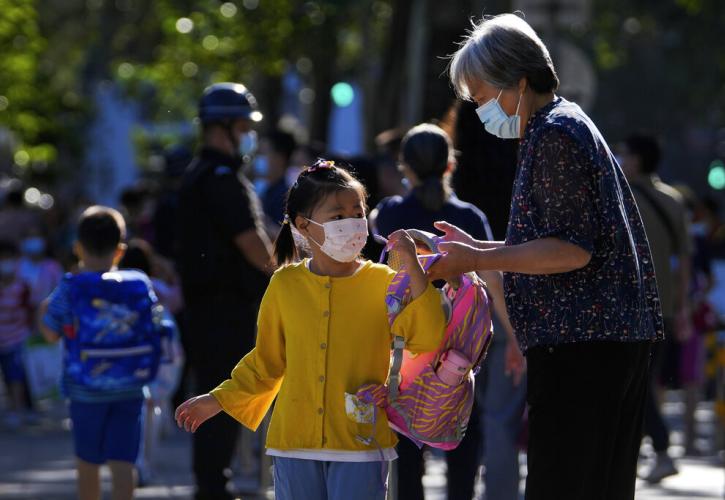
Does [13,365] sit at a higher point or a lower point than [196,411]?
lower

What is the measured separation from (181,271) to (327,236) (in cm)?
303

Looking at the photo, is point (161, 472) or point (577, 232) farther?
point (161, 472)

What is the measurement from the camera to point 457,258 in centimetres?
488

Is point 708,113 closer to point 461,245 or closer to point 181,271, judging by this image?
point 181,271

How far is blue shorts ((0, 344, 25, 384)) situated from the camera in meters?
14.9

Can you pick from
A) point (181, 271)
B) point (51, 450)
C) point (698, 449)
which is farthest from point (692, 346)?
point (181, 271)

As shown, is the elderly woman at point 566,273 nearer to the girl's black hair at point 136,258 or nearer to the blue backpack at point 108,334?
the blue backpack at point 108,334

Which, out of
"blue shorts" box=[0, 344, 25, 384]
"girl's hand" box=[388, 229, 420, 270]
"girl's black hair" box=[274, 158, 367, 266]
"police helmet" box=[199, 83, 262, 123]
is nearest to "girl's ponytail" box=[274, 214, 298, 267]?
"girl's black hair" box=[274, 158, 367, 266]

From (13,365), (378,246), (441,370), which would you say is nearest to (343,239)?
(441,370)

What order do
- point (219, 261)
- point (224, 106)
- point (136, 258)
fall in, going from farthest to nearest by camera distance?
point (136, 258), point (224, 106), point (219, 261)

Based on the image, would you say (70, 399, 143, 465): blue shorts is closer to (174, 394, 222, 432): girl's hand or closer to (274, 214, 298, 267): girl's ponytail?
(274, 214, 298, 267): girl's ponytail

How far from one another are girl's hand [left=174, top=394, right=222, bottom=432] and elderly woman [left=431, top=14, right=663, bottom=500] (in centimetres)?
90

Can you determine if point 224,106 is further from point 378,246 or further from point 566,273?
point 566,273

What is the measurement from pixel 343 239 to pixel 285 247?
1.25ft
